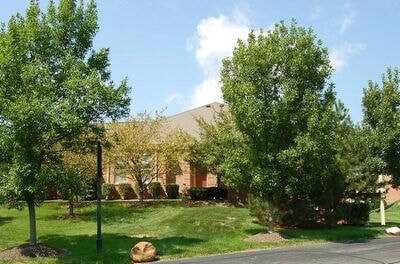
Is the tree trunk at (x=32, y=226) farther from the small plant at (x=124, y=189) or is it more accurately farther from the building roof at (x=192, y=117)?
the building roof at (x=192, y=117)

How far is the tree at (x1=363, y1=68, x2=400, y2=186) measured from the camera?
993 inches

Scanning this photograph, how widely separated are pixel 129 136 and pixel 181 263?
59.1 feet

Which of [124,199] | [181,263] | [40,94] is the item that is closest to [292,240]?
[181,263]

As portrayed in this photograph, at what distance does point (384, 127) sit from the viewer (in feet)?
83.5

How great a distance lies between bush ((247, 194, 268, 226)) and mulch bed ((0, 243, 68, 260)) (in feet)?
33.2

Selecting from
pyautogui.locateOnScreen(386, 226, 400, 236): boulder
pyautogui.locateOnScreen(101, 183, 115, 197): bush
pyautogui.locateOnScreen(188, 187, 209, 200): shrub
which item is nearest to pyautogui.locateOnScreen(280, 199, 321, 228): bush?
pyautogui.locateOnScreen(386, 226, 400, 236): boulder

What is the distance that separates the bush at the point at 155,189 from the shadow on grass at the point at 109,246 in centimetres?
1704

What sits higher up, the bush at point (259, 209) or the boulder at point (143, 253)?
the bush at point (259, 209)

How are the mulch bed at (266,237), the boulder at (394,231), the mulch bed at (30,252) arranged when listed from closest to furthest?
the mulch bed at (30,252), the mulch bed at (266,237), the boulder at (394,231)

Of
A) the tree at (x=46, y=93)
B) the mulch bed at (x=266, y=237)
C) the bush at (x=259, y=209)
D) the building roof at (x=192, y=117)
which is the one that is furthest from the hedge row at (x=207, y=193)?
the tree at (x=46, y=93)

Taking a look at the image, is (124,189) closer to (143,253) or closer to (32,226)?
(32,226)

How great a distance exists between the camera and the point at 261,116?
67.3 feet

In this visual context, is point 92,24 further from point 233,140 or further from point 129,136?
point 129,136

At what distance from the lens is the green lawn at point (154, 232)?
1806cm
